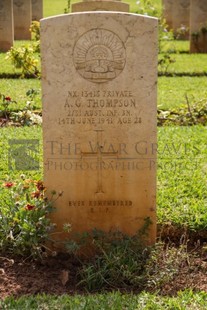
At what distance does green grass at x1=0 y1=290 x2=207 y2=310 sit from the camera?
3543mm

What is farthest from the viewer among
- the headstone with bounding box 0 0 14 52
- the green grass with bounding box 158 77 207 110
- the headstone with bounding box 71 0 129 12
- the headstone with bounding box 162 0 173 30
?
the headstone with bounding box 162 0 173 30

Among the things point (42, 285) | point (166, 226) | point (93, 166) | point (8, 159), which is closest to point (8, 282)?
point (42, 285)

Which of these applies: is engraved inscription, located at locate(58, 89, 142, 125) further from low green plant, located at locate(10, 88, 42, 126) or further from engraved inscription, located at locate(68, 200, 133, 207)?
low green plant, located at locate(10, 88, 42, 126)

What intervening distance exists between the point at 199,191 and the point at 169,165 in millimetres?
791

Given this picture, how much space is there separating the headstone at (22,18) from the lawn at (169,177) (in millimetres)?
6713

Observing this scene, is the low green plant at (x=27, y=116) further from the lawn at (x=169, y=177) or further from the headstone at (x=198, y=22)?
the headstone at (x=198, y=22)

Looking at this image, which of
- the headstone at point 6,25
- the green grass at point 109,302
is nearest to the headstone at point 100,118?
the green grass at point 109,302

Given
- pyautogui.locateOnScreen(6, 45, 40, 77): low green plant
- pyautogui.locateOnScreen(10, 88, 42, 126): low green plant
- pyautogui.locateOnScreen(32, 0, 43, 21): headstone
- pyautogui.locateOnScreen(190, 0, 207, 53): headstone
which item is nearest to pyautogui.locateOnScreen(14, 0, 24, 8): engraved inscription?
pyautogui.locateOnScreen(32, 0, 43, 21): headstone

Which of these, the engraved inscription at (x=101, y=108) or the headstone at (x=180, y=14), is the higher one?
the headstone at (x=180, y=14)

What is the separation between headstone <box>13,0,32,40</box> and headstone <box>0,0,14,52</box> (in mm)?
3472

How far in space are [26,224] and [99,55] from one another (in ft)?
3.67

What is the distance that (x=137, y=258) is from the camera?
4145 mm

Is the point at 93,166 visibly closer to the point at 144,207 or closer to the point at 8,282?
the point at 144,207

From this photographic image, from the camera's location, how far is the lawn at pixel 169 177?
11.8ft
